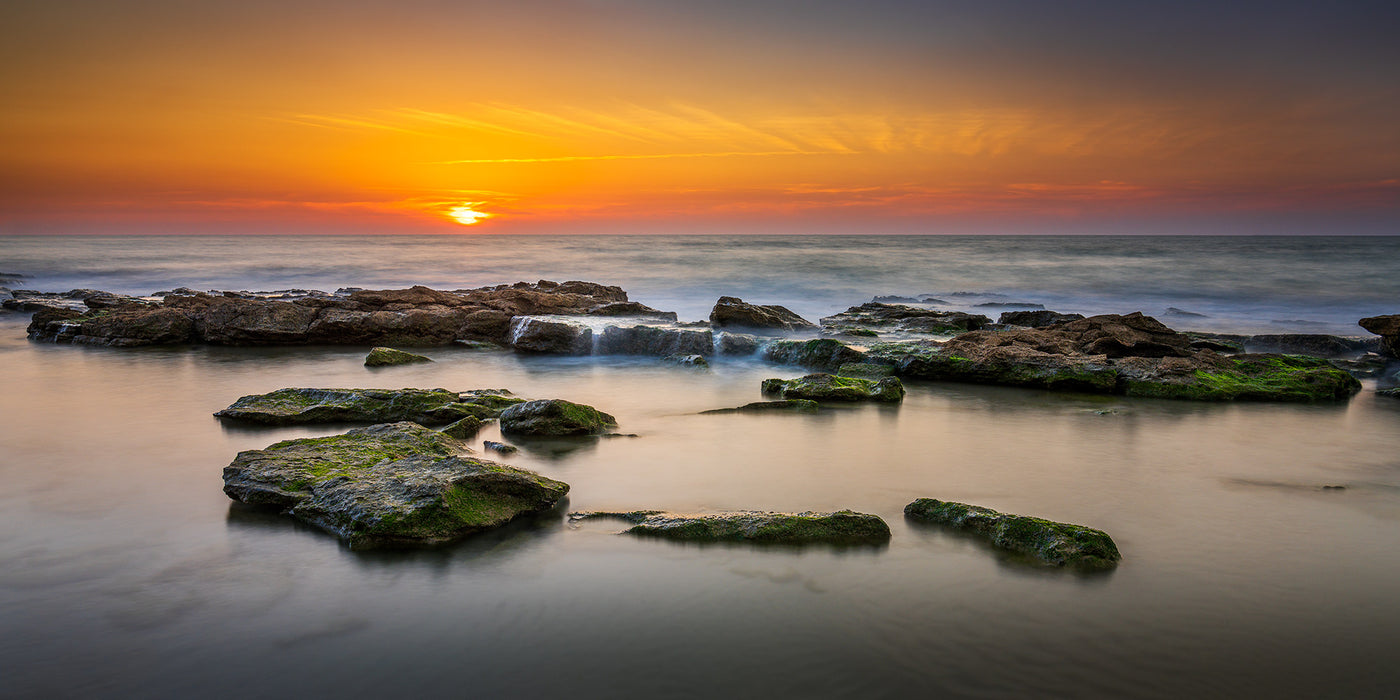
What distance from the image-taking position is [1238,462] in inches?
262

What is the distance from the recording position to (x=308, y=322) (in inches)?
543

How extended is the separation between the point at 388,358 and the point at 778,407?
646 cm

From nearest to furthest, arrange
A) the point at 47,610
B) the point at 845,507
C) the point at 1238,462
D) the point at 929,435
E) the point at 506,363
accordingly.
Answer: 1. the point at 47,610
2. the point at 845,507
3. the point at 1238,462
4. the point at 929,435
5. the point at 506,363

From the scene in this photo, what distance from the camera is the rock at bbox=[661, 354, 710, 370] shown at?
11930mm

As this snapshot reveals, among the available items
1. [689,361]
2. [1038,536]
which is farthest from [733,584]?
[689,361]

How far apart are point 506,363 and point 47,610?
8581 millimetres

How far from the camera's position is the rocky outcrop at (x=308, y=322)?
1334 cm

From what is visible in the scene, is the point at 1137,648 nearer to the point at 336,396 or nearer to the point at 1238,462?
the point at 1238,462

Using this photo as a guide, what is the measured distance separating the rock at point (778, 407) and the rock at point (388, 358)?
5589 mm

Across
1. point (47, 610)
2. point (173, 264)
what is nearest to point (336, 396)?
point (47, 610)

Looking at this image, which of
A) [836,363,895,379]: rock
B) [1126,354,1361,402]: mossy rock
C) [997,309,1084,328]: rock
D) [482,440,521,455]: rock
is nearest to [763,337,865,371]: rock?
[836,363,895,379]: rock

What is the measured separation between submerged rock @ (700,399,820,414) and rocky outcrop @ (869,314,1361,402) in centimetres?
266

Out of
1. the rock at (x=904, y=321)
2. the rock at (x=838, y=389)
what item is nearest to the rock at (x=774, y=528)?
the rock at (x=838, y=389)

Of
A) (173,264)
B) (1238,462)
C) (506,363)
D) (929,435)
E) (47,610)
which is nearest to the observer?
(47,610)
